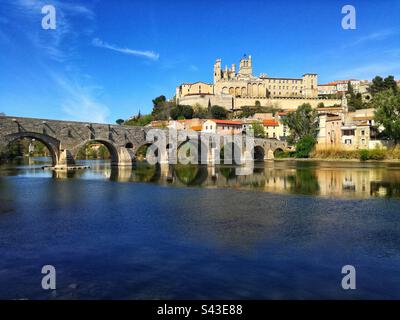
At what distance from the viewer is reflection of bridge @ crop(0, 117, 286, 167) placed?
35.0 meters

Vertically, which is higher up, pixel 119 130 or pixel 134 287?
pixel 119 130

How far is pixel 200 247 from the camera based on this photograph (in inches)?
400

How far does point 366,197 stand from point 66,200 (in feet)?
50.9

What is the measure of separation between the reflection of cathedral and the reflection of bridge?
7205cm

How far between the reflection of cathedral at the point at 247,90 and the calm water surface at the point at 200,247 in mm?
Result: 104963

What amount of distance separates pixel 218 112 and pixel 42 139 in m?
77.9

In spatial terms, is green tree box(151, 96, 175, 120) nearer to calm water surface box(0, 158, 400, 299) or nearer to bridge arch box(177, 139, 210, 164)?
bridge arch box(177, 139, 210, 164)

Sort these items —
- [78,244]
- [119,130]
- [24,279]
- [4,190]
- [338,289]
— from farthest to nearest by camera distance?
[119,130]
[4,190]
[78,244]
[24,279]
[338,289]

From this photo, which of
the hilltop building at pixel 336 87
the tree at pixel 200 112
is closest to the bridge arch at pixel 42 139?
the tree at pixel 200 112

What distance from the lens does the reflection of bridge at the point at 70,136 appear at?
115ft

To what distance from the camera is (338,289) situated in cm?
735
